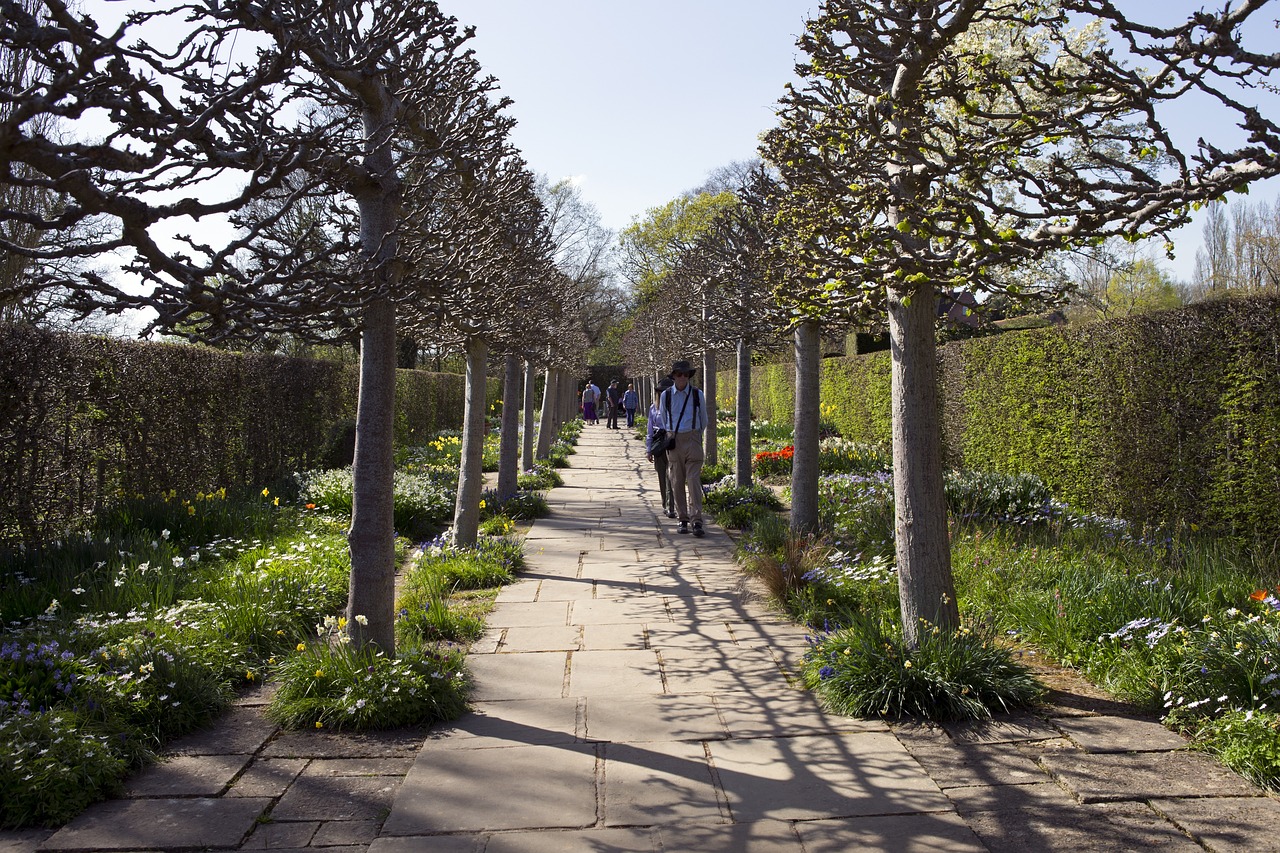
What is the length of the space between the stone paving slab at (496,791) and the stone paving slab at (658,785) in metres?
0.09

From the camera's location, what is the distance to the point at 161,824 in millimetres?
3121

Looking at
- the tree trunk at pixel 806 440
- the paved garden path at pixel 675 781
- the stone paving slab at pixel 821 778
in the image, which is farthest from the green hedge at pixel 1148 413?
the stone paving slab at pixel 821 778

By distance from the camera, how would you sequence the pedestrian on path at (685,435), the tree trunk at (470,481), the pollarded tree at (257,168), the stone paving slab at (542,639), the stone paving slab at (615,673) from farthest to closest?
the pedestrian on path at (685,435) < the tree trunk at (470,481) < the stone paving slab at (542,639) < the stone paving slab at (615,673) < the pollarded tree at (257,168)

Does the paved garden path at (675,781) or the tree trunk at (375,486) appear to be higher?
the tree trunk at (375,486)

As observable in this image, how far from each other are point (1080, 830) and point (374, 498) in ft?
10.8

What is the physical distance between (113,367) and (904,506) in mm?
6722

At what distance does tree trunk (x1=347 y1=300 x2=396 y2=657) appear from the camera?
14.7 feet

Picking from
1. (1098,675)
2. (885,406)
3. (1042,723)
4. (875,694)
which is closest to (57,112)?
(875,694)

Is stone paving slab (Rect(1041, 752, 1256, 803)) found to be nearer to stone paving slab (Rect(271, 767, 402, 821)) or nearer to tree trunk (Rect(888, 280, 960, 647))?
tree trunk (Rect(888, 280, 960, 647))

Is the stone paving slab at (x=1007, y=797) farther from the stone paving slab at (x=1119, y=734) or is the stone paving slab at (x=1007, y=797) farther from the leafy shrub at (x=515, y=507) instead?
the leafy shrub at (x=515, y=507)

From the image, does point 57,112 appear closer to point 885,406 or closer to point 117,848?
point 117,848

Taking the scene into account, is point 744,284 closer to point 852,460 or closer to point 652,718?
point 852,460

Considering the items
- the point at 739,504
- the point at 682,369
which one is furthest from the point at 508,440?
the point at 739,504

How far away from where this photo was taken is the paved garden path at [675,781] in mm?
3014
